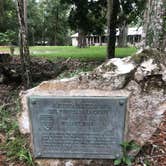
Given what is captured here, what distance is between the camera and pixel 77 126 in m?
3.83

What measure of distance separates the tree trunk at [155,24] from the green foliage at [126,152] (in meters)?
3.18

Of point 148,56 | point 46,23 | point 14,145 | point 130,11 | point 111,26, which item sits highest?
point 130,11

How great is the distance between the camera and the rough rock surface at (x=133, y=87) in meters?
3.74

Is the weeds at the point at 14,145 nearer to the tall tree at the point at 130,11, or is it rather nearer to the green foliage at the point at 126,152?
the green foliage at the point at 126,152

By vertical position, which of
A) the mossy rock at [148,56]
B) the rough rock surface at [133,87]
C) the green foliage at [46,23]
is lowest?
the green foliage at [46,23]

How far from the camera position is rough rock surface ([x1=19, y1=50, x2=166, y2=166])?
3.74m

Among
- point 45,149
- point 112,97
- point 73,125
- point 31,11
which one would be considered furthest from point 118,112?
point 31,11

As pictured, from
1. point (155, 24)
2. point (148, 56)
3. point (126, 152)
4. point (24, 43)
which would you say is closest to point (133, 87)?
point (148, 56)

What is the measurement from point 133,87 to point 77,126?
0.72m

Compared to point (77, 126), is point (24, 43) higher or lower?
higher

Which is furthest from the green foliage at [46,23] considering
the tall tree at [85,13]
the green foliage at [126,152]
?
the green foliage at [126,152]

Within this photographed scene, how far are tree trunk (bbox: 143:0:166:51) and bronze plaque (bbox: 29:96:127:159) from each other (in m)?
3.22

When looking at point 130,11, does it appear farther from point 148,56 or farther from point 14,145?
point 14,145

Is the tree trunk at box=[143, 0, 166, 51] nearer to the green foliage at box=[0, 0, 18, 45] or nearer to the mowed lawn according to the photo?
the mowed lawn
